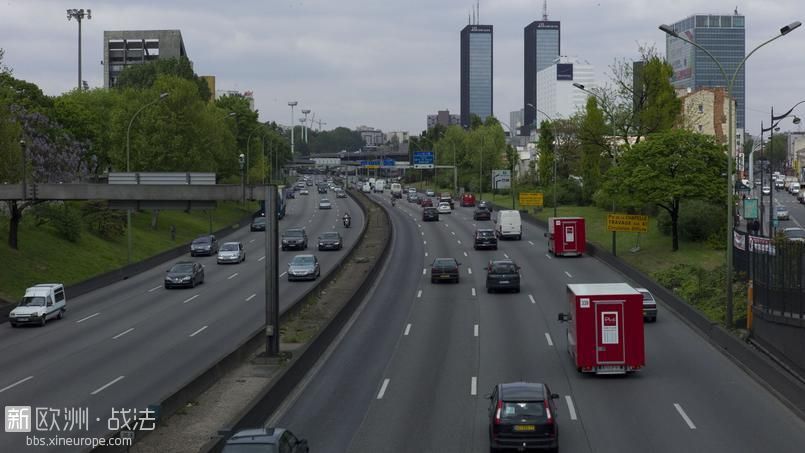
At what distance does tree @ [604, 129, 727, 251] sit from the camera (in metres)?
59.6

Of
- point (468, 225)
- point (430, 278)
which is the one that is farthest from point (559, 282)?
point (468, 225)

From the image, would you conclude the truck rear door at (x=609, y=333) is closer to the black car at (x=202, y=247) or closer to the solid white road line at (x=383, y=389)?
the solid white road line at (x=383, y=389)

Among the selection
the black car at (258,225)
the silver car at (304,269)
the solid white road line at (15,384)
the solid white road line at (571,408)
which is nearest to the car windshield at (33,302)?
the solid white road line at (15,384)

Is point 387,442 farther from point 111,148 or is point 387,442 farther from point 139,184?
point 111,148

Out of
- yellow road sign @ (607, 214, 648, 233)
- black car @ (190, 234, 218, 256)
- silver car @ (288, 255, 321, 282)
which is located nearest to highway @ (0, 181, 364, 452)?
silver car @ (288, 255, 321, 282)

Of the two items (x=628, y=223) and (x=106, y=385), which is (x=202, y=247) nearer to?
(x=628, y=223)

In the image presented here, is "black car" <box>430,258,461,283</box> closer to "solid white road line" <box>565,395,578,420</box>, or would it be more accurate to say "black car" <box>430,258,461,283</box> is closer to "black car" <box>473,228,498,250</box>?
"black car" <box>473,228,498,250</box>

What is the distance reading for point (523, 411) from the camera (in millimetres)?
19688

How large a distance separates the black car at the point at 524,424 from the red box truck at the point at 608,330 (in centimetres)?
800

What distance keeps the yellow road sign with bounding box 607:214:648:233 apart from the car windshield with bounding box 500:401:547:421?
39.4 metres

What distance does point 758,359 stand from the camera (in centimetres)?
2841

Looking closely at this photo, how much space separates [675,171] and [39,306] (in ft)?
128

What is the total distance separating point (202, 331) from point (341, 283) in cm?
1418

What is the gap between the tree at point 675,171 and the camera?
5959 centimetres
